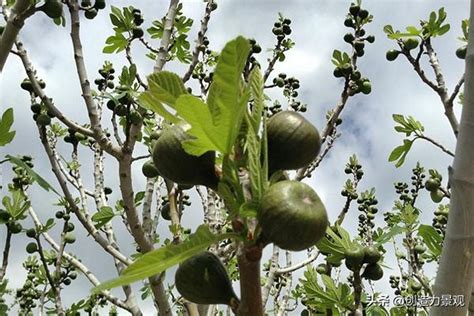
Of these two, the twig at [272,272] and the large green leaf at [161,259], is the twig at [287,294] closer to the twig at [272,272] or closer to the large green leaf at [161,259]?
the twig at [272,272]

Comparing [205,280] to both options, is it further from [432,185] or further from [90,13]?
[90,13]

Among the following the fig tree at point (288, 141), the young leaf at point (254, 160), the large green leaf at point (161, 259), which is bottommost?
the large green leaf at point (161, 259)

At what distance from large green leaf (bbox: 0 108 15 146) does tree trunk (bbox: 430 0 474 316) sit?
6.01 feet

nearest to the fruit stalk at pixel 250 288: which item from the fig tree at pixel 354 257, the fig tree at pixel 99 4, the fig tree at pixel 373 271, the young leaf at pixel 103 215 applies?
the fig tree at pixel 354 257

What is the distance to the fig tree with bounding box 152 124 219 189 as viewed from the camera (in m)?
1.21

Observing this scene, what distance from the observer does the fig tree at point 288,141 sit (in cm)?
121

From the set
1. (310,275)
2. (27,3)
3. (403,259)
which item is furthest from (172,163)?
(403,259)

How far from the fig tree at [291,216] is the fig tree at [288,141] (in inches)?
6.2

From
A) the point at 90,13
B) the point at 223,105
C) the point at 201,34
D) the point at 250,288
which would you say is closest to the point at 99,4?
the point at 90,13

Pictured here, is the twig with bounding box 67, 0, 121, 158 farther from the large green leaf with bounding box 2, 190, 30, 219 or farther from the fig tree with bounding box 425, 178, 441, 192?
the fig tree with bounding box 425, 178, 441, 192

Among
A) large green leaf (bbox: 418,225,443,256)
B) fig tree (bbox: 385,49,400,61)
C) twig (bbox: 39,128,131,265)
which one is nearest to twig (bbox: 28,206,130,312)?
twig (bbox: 39,128,131,265)

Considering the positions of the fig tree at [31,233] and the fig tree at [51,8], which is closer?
the fig tree at [51,8]

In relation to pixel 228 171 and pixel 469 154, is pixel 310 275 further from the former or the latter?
pixel 228 171

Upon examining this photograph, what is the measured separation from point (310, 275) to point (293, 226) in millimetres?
1644
